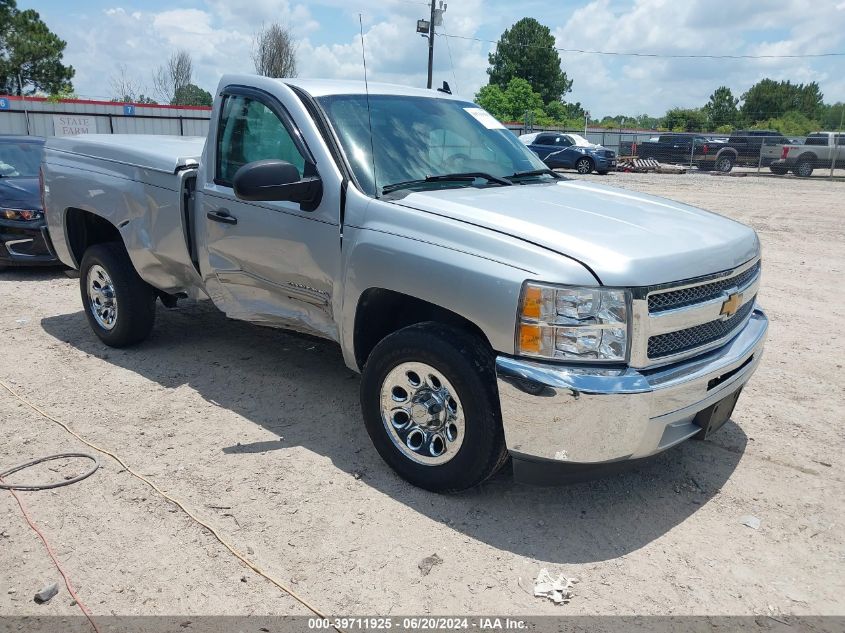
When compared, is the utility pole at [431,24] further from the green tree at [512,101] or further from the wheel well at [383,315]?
the green tree at [512,101]

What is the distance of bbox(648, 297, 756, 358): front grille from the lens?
297cm

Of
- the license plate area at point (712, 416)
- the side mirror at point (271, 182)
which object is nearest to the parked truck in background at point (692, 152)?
the license plate area at point (712, 416)

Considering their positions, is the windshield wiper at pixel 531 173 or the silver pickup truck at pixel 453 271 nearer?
the silver pickup truck at pixel 453 271

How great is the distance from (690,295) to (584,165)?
2608 centimetres

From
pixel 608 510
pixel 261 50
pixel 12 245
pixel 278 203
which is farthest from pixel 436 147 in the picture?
pixel 261 50

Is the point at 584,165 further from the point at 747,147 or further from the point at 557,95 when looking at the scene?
the point at 557,95

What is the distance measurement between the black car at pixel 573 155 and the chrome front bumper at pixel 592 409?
25.3 meters

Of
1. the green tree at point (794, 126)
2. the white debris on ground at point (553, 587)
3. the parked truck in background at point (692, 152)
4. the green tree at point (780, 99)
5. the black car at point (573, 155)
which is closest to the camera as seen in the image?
the white debris on ground at point (553, 587)

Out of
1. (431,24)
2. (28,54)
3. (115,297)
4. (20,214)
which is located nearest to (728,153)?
(431,24)

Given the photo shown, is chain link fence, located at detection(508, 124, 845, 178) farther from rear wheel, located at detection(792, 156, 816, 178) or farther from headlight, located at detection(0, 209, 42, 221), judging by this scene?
headlight, located at detection(0, 209, 42, 221)

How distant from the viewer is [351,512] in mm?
3340

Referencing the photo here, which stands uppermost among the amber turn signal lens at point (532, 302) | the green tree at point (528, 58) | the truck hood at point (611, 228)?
the green tree at point (528, 58)

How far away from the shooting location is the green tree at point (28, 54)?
47.8 m

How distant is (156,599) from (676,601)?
2.04m
